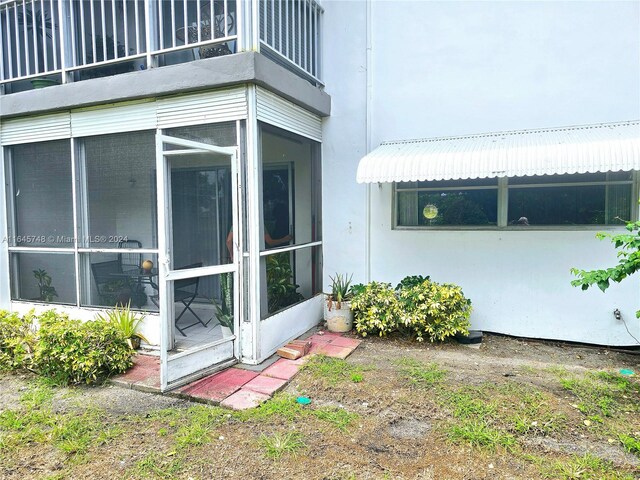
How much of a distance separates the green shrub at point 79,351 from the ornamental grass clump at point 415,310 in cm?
348

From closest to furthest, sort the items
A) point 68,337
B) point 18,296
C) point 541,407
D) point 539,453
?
point 539,453 < point 541,407 < point 68,337 < point 18,296

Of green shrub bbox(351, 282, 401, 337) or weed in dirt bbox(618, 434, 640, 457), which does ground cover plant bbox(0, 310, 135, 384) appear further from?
weed in dirt bbox(618, 434, 640, 457)

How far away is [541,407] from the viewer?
4145mm

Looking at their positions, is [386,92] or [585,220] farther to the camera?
[386,92]

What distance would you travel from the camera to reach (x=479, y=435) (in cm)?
360

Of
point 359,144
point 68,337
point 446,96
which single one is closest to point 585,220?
point 446,96

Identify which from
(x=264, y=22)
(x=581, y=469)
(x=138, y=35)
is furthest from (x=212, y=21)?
(x=581, y=469)

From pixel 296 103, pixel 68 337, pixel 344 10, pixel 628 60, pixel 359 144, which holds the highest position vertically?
pixel 344 10

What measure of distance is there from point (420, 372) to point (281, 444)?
2.24 m

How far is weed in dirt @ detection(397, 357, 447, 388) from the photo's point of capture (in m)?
4.81

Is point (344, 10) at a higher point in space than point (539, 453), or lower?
higher

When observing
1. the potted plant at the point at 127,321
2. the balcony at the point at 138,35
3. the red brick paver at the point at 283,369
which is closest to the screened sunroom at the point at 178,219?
the potted plant at the point at 127,321

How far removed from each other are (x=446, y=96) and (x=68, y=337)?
6.50 m

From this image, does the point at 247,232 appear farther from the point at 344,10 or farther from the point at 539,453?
the point at 344,10
